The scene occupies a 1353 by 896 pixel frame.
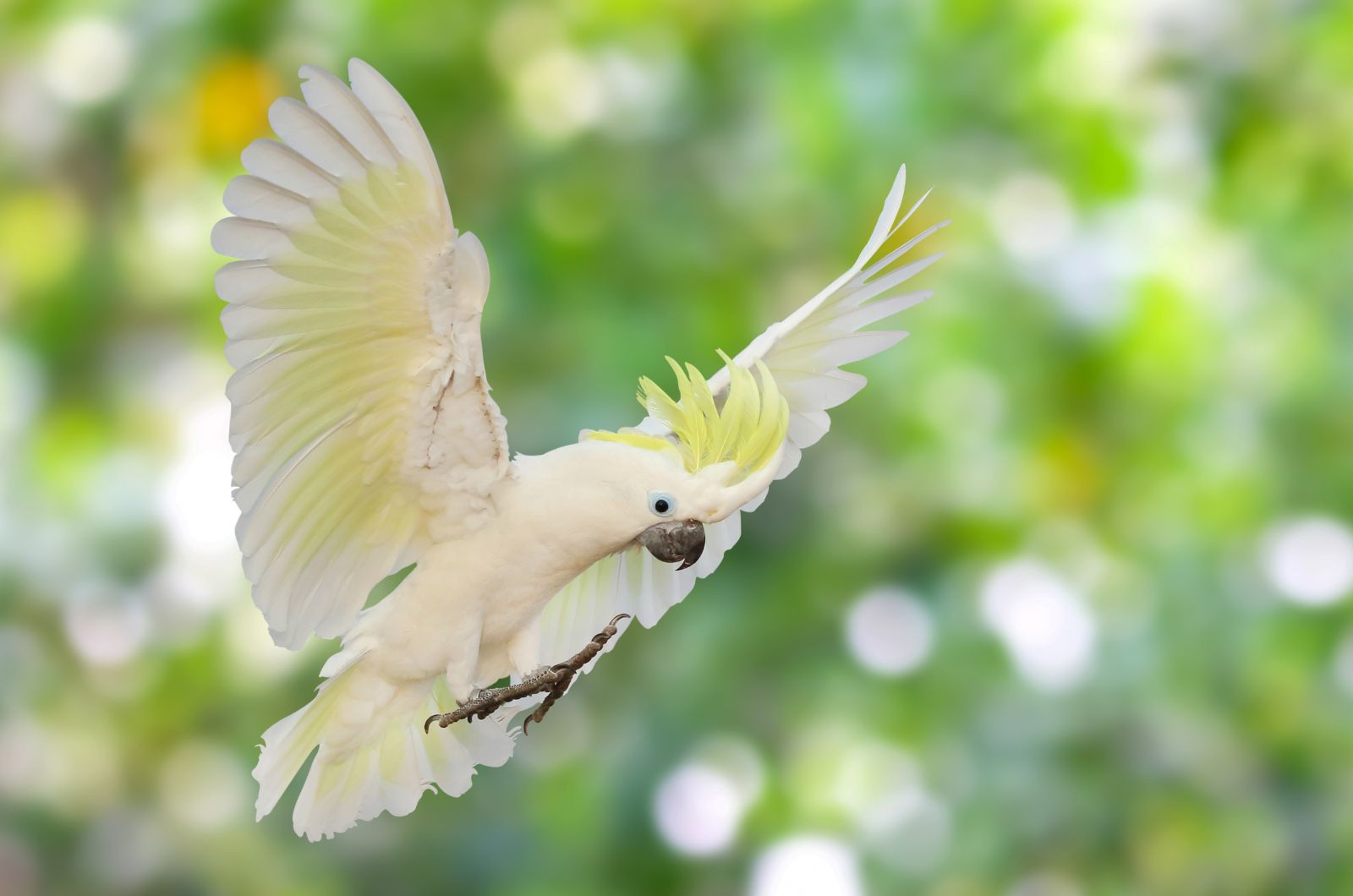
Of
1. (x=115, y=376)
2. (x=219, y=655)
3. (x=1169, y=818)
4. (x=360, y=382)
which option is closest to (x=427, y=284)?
(x=360, y=382)

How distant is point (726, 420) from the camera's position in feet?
2.10

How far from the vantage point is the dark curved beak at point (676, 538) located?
633 mm

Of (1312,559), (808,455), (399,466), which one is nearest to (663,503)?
(399,466)

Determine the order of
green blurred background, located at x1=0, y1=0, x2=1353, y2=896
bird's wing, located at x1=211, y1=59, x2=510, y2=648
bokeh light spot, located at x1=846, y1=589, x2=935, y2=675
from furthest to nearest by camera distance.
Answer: bokeh light spot, located at x1=846, y1=589, x2=935, y2=675 → green blurred background, located at x1=0, y1=0, x2=1353, y2=896 → bird's wing, located at x1=211, y1=59, x2=510, y2=648

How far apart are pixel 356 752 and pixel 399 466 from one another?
17 centimetres

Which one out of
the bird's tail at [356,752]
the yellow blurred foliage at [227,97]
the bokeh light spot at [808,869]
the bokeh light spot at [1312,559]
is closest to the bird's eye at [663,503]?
the bird's tail at [356,752]

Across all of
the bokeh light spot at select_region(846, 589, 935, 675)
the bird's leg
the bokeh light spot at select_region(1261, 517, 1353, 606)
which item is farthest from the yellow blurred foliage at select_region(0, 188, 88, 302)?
the bokeh light spot at select_region(1261, 517, 1353, 606)

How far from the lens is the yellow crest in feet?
2.08

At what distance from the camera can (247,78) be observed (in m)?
2.23

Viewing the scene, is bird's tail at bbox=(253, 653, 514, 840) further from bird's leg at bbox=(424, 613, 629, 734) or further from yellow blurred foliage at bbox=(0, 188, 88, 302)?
yellow blurred foliage at bbox=(0, 188, 88, 302)

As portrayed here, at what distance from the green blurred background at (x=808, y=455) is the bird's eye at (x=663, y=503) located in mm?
1452

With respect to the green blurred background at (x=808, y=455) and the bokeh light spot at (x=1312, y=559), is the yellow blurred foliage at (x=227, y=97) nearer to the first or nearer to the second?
the green blurred background at (x=808, y=455)

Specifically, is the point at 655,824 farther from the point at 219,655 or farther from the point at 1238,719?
the point at 1238,719

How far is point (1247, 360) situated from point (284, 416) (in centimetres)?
222
